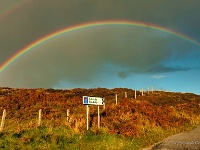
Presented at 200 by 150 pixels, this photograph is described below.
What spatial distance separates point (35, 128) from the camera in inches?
603

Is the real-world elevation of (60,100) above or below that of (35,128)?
above

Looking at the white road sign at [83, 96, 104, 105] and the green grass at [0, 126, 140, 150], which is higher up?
the white road sign at [83, 96, 104, 105]

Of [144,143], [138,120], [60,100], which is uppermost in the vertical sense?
[60,100]

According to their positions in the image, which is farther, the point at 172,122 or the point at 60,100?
the point at 60,100

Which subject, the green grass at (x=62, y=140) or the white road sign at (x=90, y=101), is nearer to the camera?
the green grass at (x=62, y=140)

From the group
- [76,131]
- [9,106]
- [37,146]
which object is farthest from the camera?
[9,106]

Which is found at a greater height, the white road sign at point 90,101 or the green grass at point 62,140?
the white road sign at point 90,101

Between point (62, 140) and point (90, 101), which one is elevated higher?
point (90, 101)

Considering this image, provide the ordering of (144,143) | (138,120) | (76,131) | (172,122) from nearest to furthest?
1. (144,143)
2. (76,131)
3. (138,120)
4. (172,122)

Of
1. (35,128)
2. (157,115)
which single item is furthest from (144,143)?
(157,115)

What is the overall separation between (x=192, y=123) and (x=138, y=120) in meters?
5.75

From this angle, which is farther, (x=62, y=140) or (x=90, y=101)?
(x=90, y=101)

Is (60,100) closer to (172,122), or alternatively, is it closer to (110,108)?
(110,108)

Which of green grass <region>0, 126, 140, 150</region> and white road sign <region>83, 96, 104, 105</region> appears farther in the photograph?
white road sign <region>83, 96, 104, 105</region>
